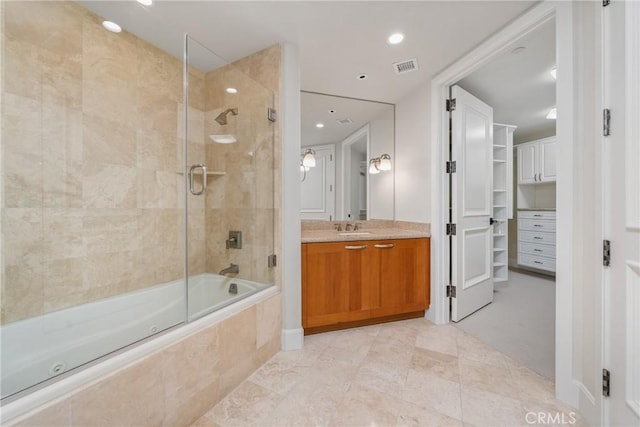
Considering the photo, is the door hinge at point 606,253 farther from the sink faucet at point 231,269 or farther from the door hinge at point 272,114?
the sink faucet at point 231,269

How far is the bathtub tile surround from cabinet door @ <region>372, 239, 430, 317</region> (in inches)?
40.5

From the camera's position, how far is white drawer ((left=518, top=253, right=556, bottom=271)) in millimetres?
3863

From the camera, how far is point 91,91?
170 centimetres

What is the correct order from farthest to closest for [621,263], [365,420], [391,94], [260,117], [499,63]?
[391,94] < [499,63] < [260,117] < [365,420] < [621,263]

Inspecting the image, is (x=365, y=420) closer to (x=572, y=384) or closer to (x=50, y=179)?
(x=572, y=384)

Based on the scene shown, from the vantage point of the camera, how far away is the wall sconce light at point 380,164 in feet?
9.52

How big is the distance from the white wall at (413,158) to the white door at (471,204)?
0.23 m

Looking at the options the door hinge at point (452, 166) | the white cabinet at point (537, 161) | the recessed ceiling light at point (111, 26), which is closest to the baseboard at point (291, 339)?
the door hinge at point (452, 166)

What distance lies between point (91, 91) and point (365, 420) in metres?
2.59

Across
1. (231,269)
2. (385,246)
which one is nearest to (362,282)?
(385,246)

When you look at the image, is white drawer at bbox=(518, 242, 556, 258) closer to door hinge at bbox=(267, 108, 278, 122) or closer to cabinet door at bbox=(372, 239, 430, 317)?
cabinet door at bbox=(372, 239, 430, 317)

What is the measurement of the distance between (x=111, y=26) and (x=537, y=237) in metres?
5.77

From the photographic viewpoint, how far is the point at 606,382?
113 centimetres

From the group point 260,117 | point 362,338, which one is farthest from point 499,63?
point 362,338
